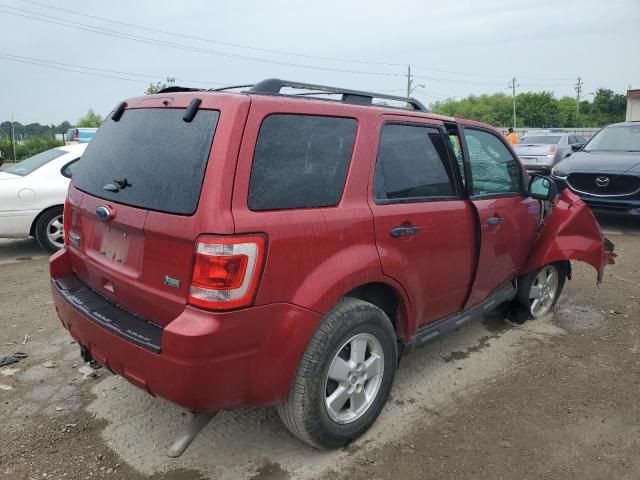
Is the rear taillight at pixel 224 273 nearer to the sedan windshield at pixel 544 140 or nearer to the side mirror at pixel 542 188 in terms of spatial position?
the side mirror at pixel 542 188

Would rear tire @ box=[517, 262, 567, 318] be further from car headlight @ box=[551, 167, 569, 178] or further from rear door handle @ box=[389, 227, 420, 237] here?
car headlight @ box=[551, 167, 569, 178]

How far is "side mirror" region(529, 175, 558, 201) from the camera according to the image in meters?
4.02

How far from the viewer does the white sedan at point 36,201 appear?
245 inches

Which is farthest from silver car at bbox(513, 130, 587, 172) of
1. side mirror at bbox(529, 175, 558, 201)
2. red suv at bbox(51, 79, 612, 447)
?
red suv at bbox(51, 79, 612, 447)

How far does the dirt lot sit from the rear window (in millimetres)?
1315

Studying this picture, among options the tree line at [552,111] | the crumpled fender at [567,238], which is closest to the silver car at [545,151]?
the crumpled fender at [567,238]

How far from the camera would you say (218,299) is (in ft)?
6.95

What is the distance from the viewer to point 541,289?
15.1ft

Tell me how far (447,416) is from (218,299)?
5.58 feet

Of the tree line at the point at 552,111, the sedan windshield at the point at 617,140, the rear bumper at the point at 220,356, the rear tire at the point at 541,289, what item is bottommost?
the rear tire at the point at 541,289

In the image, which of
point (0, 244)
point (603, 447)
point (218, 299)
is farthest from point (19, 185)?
point (603, 447)

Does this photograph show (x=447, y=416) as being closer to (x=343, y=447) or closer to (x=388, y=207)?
(x=343, y=447)

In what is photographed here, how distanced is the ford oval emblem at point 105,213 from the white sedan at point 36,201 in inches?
172

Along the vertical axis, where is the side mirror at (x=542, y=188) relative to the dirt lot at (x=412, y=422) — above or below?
above
